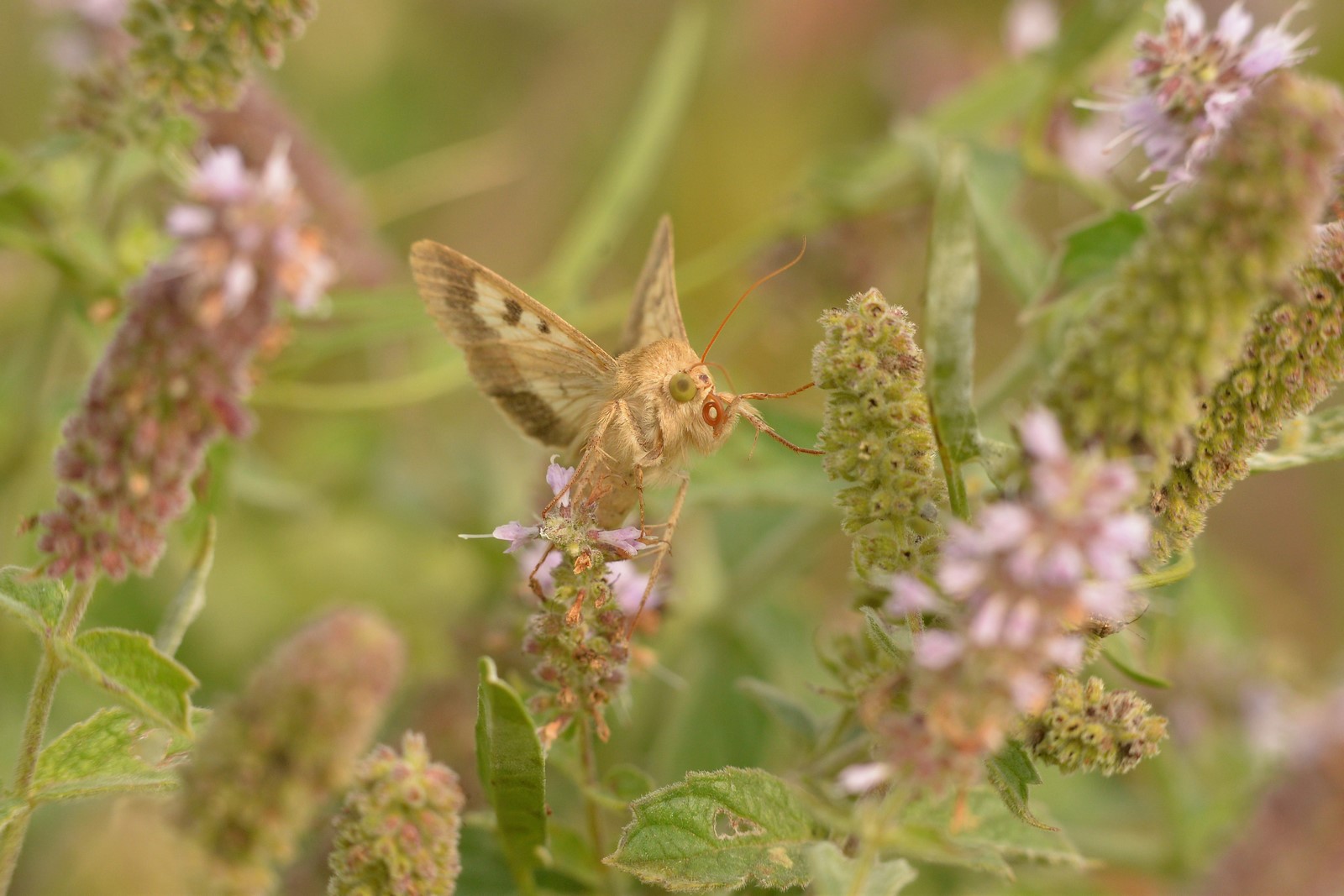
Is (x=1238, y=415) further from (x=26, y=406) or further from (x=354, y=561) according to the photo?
(x=354, y=561)

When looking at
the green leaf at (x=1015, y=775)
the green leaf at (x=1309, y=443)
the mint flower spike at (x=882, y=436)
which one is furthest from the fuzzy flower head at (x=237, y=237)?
the green leaf at (x=1309, y=443)

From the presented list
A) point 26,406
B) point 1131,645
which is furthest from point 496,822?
point 26,406

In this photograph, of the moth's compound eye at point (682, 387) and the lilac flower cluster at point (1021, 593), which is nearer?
the lilac flower cluster at point (1021, 593)

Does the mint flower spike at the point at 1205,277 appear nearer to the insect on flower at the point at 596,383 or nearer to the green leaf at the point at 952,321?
the green leaf at the point at 952,321

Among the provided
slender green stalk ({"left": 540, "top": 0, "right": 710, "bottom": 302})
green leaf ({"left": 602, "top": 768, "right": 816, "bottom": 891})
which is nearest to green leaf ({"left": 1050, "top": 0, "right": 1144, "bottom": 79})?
slender green stalk ({"left": 540, "top": 0, "right": 710, "bottom": 302})

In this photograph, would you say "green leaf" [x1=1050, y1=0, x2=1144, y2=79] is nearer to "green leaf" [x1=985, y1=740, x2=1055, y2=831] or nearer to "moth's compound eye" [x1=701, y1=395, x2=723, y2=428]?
"moth's compound eye" [x1=701, y1=395, x2=723, y2=428]

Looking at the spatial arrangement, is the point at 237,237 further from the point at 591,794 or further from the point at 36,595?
the point at 591,794
